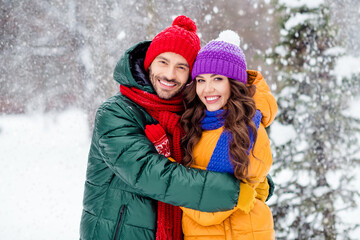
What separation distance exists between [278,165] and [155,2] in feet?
15.0

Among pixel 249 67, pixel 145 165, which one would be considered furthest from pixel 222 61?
pixel 249 67

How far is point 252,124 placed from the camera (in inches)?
70.5

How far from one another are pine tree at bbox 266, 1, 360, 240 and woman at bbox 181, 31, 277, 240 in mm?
2188

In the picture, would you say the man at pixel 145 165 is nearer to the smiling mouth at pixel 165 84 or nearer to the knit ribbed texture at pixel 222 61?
the smiling mouth at pixel 165 84

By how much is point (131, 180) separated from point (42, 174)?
7.59m

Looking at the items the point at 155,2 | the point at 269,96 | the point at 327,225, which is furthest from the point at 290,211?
the point at 155,2

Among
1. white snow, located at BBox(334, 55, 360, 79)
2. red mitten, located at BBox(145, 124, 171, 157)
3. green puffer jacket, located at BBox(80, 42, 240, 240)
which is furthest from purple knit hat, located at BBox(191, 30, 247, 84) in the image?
white snow, located at BBox(334, 55, 360, 79)

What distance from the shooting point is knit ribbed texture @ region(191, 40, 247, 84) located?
6.25ft

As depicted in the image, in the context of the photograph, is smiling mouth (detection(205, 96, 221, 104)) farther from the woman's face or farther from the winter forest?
the winter forest

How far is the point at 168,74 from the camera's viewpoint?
204cm

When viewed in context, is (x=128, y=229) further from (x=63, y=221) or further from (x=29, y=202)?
(x=29, y=202)

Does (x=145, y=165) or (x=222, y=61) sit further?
(x=222, y=61)

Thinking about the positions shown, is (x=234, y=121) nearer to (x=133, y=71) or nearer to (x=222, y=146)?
(x=222, y=146)

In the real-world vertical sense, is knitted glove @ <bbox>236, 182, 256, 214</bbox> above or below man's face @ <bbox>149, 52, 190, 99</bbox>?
below
